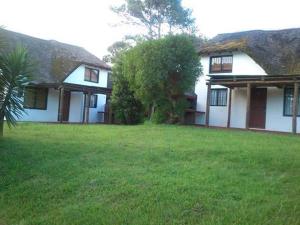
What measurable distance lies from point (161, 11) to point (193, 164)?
34181mm

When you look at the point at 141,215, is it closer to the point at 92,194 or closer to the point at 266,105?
the point at 92,194

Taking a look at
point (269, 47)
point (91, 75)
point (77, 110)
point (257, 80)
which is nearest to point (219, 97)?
point (269, 47)

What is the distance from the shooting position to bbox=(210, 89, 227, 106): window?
1127 inches

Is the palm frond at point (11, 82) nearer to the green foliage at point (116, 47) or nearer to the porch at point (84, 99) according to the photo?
the porch at point (84, 99)

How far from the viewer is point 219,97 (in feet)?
94.9

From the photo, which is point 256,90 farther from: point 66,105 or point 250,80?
point 66,105

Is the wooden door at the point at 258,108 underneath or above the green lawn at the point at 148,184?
above

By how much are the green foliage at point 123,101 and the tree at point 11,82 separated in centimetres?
1497

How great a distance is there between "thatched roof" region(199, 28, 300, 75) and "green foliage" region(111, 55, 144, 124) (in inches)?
205

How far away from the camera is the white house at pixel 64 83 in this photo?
98.3ft

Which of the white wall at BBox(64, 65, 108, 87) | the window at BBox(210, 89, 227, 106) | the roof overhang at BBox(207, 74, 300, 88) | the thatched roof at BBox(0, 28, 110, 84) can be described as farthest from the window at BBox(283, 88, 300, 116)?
the white wall at BBox(64, 65, 108, 87)

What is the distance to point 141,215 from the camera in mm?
7129

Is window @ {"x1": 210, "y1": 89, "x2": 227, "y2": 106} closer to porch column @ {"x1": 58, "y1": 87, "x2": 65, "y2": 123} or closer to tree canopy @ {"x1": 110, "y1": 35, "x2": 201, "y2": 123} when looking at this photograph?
tree canopy @ {"x1": 110, "y1": 35, "x2": 201, "y2": 123}

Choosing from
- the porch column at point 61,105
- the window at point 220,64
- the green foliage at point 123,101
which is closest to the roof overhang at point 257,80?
the window at point 220,64
